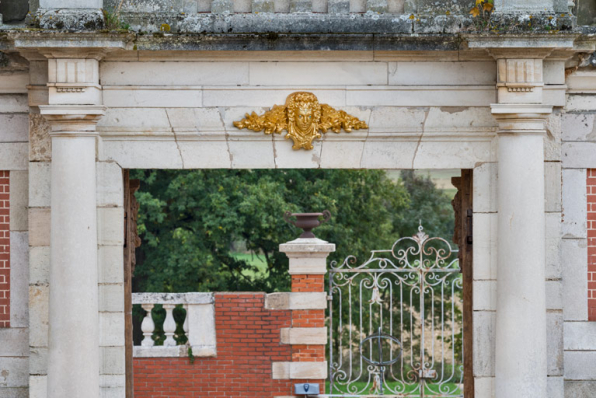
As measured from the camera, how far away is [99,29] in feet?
22.6

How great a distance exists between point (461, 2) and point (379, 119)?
40.9 inches

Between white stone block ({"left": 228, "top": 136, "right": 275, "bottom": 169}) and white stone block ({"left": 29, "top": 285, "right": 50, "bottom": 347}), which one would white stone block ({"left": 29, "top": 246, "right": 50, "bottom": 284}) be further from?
white stone block ({"left": 228, "top": 136, "right": 275, "bottom": 169})

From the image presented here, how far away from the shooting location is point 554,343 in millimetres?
7430

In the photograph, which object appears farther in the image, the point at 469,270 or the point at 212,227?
the point at 212,227

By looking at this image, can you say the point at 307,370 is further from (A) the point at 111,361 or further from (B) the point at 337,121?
(B) the point at 337,121

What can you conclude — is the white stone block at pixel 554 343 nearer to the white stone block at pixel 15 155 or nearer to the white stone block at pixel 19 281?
the white stone block at pixel 19 281

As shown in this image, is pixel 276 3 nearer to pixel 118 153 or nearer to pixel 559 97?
pixel 118 153

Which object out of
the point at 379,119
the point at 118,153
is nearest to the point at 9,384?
the point at 118,153

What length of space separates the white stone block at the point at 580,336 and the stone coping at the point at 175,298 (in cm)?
416

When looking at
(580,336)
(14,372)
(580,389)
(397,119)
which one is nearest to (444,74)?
(397,119)

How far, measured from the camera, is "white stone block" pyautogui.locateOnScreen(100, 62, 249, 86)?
288 inches

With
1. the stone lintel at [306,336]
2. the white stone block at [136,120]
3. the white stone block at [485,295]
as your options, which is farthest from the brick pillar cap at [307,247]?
the white stone block at [136,120]

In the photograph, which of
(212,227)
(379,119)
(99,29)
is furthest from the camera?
(212,227)

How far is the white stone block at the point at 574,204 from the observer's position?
7.61 m
